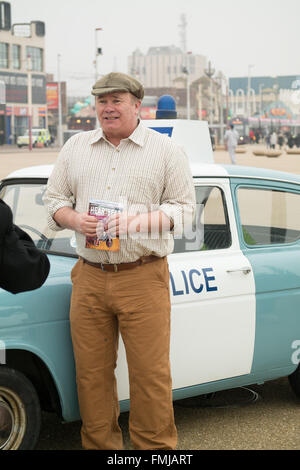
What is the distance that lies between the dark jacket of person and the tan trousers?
0.74 meters

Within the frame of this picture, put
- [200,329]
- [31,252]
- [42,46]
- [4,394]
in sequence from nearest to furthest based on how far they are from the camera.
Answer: [31,252] → [4,394] → [200,329] → [42,46]

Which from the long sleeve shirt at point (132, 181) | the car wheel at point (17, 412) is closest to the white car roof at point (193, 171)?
the long sleeve shirt at point (132, 181)

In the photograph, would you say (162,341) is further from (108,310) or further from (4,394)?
(4,394)

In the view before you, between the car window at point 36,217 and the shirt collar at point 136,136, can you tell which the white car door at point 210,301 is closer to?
the car window at point 36,217

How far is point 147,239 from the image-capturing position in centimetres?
332

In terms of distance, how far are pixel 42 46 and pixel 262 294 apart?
88511mm

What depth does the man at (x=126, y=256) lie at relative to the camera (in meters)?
3.32

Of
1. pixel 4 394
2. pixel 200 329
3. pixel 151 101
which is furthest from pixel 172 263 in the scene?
pixel 151 101

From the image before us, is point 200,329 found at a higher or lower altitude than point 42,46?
lower

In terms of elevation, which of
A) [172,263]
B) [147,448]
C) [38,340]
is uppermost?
[172,263]

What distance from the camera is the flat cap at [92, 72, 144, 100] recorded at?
328 cm

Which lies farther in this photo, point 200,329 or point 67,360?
point 200,329

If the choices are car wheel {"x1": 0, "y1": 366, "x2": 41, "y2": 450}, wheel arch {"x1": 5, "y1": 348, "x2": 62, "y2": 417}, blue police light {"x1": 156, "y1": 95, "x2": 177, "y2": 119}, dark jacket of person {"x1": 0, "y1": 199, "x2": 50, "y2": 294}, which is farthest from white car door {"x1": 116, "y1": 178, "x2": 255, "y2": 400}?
blue police light {"x1": 156, "y1": 95, "x2": 177, "y2": 119}

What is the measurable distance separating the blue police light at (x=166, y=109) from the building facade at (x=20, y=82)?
73.0m
